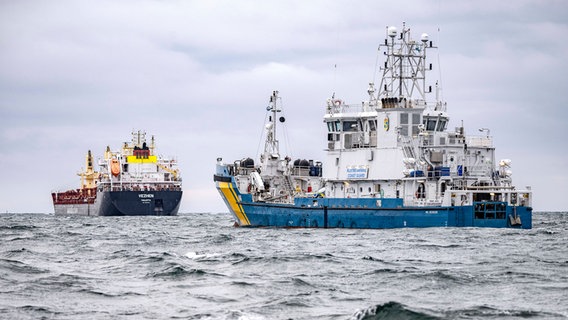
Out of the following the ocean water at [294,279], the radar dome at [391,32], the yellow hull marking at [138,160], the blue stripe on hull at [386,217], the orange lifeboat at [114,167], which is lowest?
the ocean water at [294,279]

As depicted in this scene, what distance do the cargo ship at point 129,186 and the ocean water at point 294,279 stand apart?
214 feet

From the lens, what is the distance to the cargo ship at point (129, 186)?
Answer: 11056 centimetres

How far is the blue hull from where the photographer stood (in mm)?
52344

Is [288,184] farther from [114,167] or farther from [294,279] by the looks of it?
[114,167]

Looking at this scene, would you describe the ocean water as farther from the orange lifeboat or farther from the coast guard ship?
the orange lifeboat

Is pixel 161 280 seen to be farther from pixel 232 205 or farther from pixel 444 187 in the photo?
pixel 232 205

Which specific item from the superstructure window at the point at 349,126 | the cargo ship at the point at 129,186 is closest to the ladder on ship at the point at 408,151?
the superstructure window at the point at 349,126

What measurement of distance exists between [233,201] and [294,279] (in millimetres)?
36031

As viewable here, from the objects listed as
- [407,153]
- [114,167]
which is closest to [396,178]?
[407,153]

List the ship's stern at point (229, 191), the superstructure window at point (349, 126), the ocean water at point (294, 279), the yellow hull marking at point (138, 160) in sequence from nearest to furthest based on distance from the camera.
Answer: the ocean water at point (294, 279) < the superstructure window at point (349, 126) < the ship's stern at point (229, 191) < the yellow hull marking at point (138, 160)

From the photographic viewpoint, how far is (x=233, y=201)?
212 feet

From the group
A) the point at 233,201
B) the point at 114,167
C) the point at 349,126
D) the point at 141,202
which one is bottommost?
the point at 233,201

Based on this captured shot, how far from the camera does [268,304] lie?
24.1 metres

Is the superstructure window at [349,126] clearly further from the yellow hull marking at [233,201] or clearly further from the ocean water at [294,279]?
the ocean water at [294,279]
